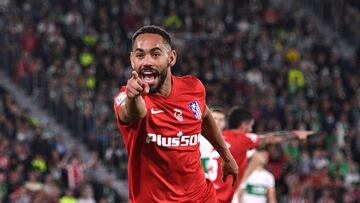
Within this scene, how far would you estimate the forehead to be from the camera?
5164 mm

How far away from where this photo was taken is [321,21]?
24734 millimetres

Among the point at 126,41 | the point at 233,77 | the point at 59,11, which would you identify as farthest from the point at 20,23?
the point at 233,77

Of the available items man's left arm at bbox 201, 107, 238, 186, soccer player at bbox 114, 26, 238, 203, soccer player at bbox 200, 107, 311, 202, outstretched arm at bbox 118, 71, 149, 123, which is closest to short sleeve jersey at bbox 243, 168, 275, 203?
soccer player at bbox 200, 107, 311, 202

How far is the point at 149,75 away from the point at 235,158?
2.93 m

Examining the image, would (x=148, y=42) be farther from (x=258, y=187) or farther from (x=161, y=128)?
(x=258, y=187)

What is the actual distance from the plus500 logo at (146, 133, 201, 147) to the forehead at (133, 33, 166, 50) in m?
0.54

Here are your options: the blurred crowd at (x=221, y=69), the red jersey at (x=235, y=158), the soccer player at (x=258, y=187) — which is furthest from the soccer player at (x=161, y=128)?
the blurred crowd at (x=221, y=69)

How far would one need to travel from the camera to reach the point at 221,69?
20453 mm

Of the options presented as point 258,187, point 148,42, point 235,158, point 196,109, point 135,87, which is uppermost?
point 148,42

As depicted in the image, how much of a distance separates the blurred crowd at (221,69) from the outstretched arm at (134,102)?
10862 mm

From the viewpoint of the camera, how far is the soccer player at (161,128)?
5.14 metres

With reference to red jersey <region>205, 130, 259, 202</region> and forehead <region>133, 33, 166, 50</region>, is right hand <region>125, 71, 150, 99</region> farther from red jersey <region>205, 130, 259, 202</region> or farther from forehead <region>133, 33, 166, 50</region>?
red jersey <region>205, 130, 259, 202</region>

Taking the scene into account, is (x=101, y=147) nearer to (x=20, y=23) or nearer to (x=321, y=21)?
(x=20, y=23)

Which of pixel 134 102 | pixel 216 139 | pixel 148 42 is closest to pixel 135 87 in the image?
pixel 134 102
